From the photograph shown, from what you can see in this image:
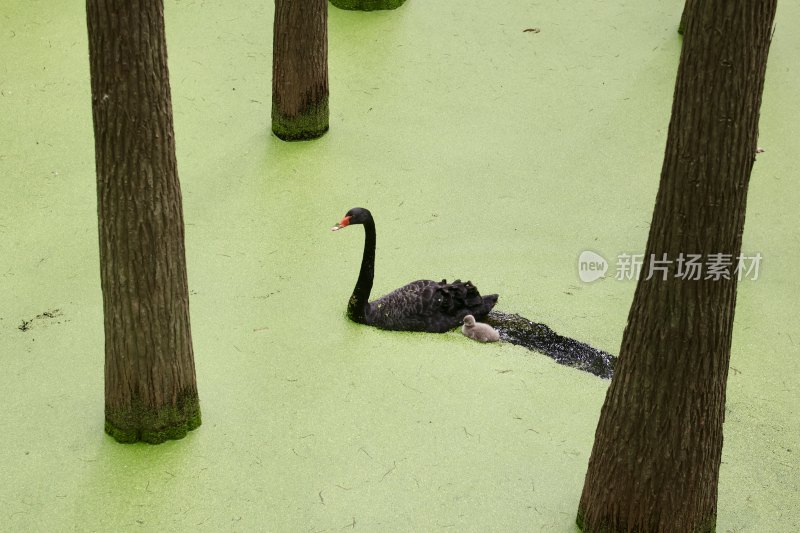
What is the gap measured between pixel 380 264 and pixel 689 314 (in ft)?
6.88

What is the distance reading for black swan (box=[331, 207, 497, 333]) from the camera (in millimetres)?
4238

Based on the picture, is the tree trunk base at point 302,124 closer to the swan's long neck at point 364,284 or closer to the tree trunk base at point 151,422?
the swan's long neck at point 364,284

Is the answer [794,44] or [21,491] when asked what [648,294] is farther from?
[794,44]

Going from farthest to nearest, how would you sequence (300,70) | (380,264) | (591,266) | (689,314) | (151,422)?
(300,70), (591,266), (380,264), (151,422), (689,314)

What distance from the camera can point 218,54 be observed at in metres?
6.29

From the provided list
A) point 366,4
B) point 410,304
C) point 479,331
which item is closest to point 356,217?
point 410,304

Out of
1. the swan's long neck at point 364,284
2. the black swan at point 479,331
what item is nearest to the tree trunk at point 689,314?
the black swan at point 479,331

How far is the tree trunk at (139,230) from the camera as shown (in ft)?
9.95

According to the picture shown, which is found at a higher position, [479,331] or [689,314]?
[689,314]

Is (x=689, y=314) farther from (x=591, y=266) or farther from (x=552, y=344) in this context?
(x=591, y=266)

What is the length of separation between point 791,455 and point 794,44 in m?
3.95

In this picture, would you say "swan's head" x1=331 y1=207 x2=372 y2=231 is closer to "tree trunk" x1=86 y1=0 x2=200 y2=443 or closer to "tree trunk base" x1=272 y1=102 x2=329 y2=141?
"tree trunk" x1=86 y1=0 x2=200 y2=443

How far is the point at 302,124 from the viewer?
561 centimetres

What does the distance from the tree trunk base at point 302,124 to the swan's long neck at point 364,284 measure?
1.49 metres
